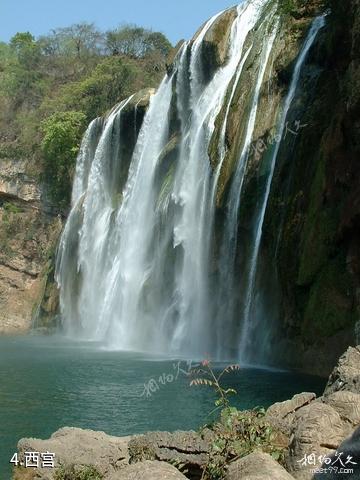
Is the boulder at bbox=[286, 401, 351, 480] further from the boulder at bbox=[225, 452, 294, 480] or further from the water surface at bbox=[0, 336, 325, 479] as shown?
the water surface at bbox=[0, 336, 325, 479]

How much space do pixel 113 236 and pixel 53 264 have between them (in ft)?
23.0

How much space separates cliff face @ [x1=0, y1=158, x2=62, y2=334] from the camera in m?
36.1

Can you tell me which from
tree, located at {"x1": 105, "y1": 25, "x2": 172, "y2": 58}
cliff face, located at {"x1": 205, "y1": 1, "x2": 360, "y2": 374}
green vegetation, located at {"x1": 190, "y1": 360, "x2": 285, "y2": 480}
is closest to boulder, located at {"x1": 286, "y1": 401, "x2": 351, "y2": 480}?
green vegetation, located at {"x1": 190, "y1": 360, "x2": 285, "y2": 480}

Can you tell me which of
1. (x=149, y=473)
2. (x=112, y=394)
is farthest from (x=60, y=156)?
(x=149, y=473)

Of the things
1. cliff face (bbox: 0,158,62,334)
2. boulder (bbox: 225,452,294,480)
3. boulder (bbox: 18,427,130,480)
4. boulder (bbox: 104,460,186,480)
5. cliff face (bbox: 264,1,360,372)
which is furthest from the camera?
cliff face (bbox: 0,158,62,334)

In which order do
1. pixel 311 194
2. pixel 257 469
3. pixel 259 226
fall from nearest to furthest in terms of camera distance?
pixel 257 469, pixel 311 194, pixel 259 226

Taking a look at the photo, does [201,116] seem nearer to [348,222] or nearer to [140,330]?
[140,330]

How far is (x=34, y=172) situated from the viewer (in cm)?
3822

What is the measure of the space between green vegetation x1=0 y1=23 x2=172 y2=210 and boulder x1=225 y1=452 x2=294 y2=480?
109 ft

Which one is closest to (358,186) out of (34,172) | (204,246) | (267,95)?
(267,95)

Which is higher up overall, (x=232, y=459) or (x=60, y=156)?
(x=60, y=156)

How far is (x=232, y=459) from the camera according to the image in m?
5.74

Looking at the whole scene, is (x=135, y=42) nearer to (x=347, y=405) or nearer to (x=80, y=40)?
(x=80, y=40)

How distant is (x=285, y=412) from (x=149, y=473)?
2.67 meters
